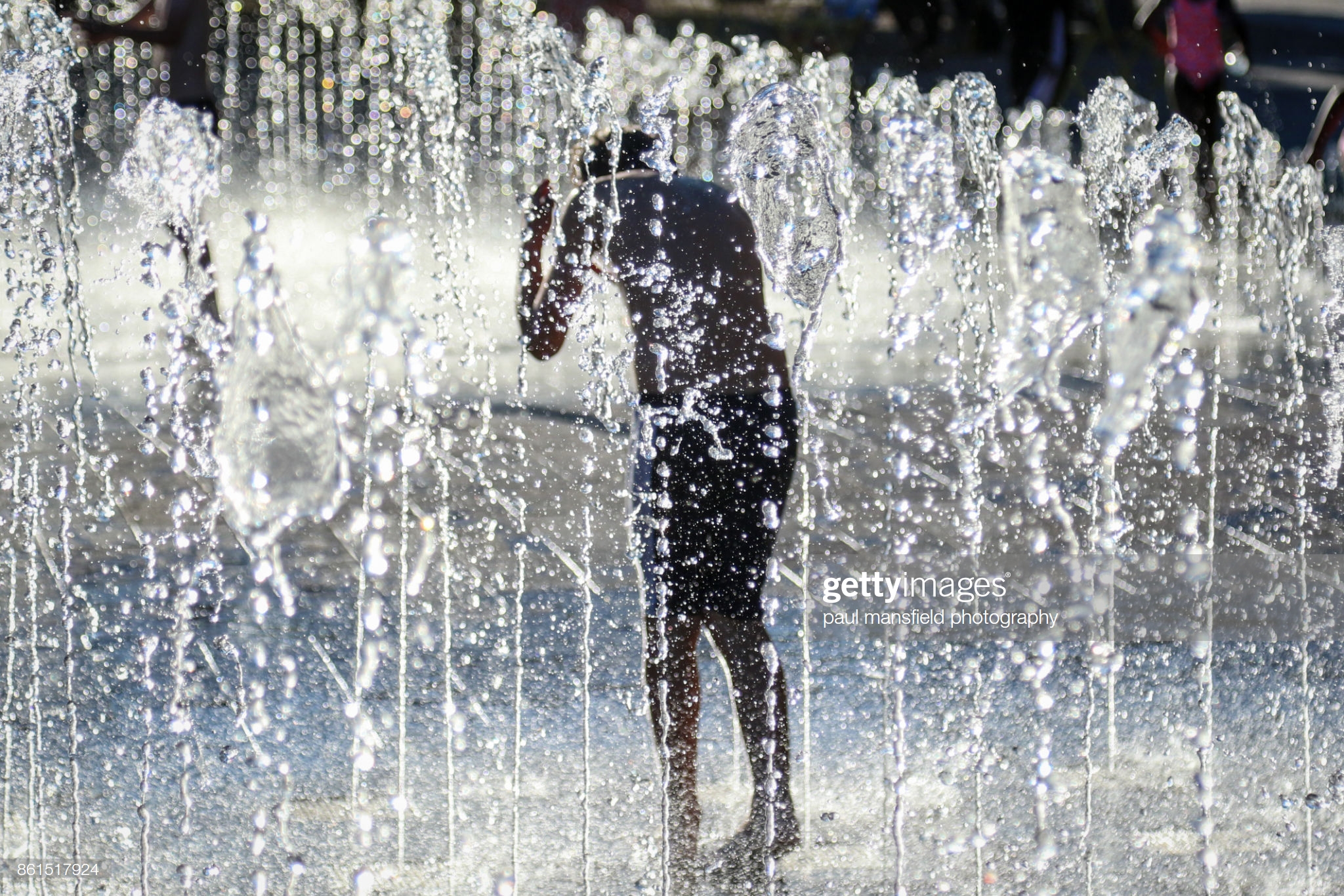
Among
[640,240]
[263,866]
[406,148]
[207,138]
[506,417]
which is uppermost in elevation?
[406,148]

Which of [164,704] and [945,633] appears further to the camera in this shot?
[945,633]

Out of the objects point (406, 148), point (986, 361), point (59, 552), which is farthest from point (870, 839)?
point (406, 148)

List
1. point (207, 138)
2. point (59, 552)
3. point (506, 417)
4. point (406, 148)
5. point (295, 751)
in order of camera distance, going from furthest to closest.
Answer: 1. point (406, 148)
2. point (207, 138)
3. point (506, 417)
4. point (59, 552)
5. point (295, 751)

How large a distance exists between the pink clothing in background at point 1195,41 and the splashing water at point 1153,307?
7379mm

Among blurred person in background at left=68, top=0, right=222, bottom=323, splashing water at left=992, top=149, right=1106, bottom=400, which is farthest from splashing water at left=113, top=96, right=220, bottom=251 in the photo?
splashing water at left=992, top=149, right=1106, bottom=400

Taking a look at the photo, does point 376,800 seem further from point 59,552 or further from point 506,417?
point 506,417

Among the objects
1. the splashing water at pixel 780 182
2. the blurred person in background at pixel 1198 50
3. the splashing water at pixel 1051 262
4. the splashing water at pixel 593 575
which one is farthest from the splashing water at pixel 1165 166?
the splashing water at pixel 1051 262

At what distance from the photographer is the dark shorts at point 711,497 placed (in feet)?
9.62

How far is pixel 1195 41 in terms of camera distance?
9.80m

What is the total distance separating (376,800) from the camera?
3.23 meters

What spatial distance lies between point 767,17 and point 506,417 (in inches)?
552
